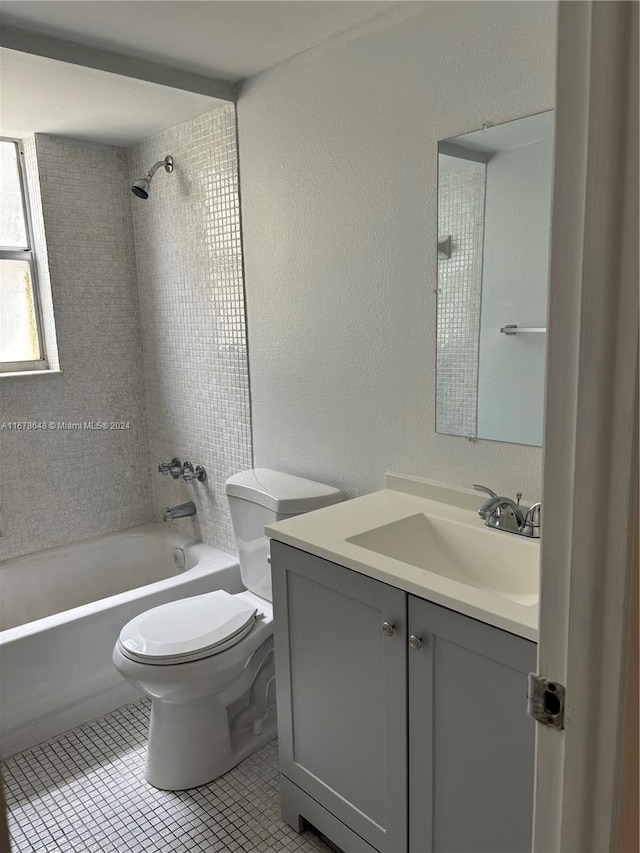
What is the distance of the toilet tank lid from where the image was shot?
2133mm

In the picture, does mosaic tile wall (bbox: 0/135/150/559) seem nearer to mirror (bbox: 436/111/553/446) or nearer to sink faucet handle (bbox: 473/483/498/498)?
mirror (bbox: 436/111/553/446)

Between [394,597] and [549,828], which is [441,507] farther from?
[549,828]

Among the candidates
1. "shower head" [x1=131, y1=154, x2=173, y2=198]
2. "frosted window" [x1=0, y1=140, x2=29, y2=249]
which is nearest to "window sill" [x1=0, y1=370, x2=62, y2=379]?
"frosted window" [x1=0, y1=140, x2=29, y2=249]

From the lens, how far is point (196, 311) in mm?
2820

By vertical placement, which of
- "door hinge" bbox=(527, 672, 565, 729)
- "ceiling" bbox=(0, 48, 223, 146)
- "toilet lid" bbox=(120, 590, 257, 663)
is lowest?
"toilet lid" bbox=(120, 590, 257, 663)

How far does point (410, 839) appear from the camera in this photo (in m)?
1.45

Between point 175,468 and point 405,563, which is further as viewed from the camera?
point 175,468

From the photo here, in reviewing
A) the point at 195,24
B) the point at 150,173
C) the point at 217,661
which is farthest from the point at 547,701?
the point at 150,173

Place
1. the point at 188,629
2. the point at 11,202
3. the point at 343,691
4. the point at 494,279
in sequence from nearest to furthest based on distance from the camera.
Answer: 1. the point at 343,691
2. the point at 494,279
3. the point at 188,629
4. the point at 11,202

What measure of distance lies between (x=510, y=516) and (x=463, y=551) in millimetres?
165

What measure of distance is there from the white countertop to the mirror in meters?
0.25

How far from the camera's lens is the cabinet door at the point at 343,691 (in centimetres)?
144

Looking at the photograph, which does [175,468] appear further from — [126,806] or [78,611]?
[126,806]

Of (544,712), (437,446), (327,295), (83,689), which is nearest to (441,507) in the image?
(437,446)
